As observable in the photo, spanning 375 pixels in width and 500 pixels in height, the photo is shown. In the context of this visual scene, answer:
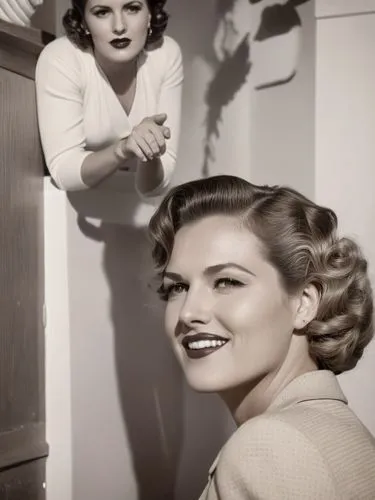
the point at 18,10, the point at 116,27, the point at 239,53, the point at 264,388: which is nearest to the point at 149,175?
the point at 116,27

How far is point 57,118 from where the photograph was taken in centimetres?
150

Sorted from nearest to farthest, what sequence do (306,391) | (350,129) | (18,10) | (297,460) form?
(297,460), (306,391), (18,10), (350,129)

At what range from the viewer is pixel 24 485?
1452mm

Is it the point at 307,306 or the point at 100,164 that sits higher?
the point at 100,164

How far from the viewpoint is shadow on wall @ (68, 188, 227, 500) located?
5.54ft

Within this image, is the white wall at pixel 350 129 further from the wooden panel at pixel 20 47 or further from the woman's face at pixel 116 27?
the wooden panel at pixel 20 47

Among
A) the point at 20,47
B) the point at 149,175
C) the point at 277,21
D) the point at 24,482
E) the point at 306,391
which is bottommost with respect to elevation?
the point at 24,482

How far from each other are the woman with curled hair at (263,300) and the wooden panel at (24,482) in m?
0.35

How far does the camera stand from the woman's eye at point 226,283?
129 cm

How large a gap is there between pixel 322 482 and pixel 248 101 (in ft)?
4.15

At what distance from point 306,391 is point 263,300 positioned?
0.15 meters

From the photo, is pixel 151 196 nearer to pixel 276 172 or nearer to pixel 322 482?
pixel 276 172

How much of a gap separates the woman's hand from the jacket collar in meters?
0.46

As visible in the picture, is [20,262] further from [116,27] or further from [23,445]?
[116,27]
